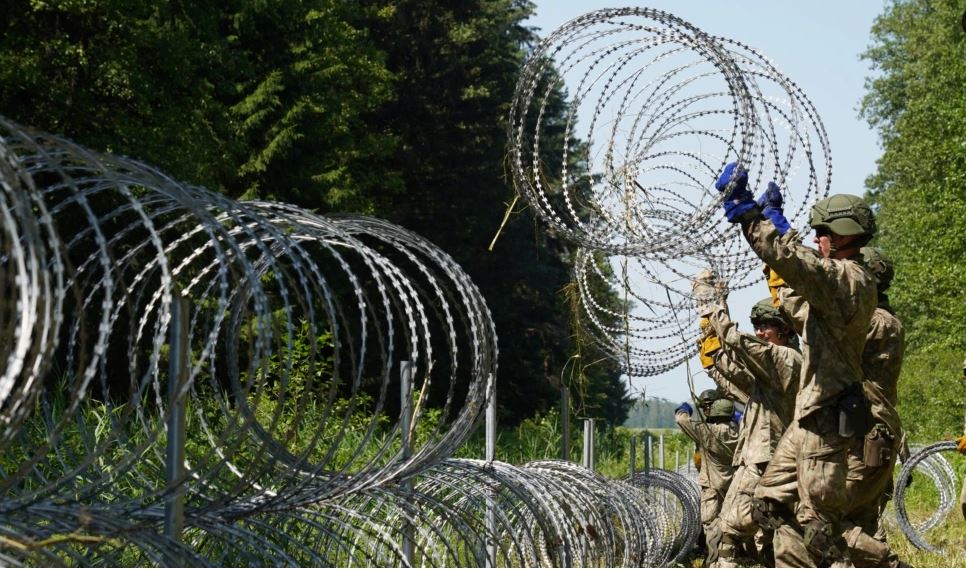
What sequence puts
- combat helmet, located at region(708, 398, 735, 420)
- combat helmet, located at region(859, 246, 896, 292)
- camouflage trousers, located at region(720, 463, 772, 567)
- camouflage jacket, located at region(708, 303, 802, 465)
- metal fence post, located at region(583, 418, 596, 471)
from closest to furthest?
combat helmet, located at region(859, 246, 896, 292) → camouflage jacket, located at region(708, 303, 802, 465) → camouflage trousers, located at region(720, 463, 772, 567) → metal fence post, located at region(583, 418, 596, 471) → combat helmet, located at region(708, 398, 735, 420)

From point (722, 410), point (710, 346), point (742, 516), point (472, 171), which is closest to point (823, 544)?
point (742, 516)

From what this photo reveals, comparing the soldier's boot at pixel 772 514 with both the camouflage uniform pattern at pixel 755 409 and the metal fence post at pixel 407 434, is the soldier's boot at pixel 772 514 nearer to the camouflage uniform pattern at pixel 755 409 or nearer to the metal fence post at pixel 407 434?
the camouflage uniform pattern at pixel 755 409

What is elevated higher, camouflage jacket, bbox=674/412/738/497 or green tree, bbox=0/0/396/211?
green tree, bbox=0/0/396/211

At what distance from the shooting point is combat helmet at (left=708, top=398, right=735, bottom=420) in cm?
1328

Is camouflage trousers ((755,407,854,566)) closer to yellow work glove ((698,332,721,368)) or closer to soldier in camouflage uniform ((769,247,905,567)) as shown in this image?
soldier in camouflage uniform ((769,247,905,567))

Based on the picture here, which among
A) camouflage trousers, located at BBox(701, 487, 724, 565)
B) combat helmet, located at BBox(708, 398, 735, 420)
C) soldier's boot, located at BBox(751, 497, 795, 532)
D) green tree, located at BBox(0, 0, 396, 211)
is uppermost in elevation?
green tree, located at BBox(0, 0, 396, 211)

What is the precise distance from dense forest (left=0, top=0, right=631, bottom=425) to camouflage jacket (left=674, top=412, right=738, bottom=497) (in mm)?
1115

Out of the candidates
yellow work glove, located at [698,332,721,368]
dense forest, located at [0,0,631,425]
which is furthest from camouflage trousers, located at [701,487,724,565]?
yellow work glove, located at [698,332,721,368]

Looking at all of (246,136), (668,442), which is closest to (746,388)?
(246,136)

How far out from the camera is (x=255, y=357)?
483 cm

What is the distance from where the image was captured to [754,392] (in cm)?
1012

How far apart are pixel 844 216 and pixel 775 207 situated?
86 cm

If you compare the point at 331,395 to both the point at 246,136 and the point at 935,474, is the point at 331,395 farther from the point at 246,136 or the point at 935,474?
the point at 246,136

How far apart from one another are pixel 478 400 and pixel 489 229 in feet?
92.0
